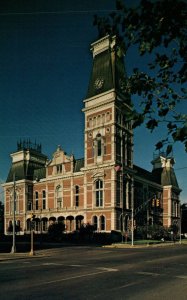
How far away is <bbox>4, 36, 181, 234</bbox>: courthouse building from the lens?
53656 mm

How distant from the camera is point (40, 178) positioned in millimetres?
68500

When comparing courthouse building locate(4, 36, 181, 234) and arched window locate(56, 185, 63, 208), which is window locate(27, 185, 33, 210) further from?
arched window locate(56, 185, 63, 208)

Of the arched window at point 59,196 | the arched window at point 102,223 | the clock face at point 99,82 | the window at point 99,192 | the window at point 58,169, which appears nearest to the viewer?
the arched window at point 102,223

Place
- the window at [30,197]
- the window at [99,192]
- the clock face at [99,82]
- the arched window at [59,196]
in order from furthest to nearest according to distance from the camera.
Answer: the window at [30,197]
the arched window at [59,196]
the clock face at [99,82]
the window at [99,192]

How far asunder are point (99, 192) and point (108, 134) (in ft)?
29.7

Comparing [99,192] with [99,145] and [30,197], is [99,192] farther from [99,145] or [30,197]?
[30,197]

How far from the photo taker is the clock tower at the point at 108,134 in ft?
175

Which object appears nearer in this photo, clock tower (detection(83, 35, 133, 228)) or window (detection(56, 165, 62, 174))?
clock tower (detection(83, 35, 133, 228))

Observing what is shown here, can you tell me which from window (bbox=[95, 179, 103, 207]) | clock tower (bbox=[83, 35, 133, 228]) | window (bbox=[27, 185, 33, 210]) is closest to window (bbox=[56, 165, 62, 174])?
clock tower (bbox=[83, 35, 133, 228])

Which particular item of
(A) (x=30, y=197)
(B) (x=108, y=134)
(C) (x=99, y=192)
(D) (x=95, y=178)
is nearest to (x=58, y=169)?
(A) (x=30, y=197)

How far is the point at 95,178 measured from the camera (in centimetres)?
5550

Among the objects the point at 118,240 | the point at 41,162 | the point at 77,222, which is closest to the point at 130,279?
the point at 118,240

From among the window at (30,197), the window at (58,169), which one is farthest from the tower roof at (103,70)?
the window at (30,197)

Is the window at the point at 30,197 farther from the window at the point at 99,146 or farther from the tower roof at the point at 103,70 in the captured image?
the tower roof at the point at 103,70
